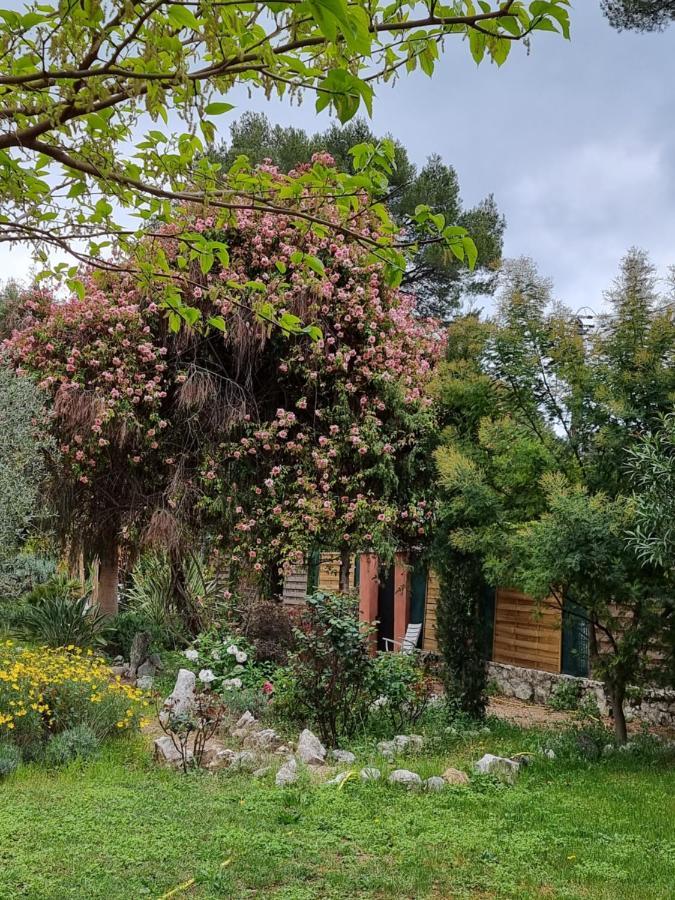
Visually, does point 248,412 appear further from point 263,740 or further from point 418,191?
point 418,191

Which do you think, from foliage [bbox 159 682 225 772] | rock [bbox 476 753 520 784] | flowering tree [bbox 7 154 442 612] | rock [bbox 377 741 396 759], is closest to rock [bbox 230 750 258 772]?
foliage [bbox 159 682 225 772]

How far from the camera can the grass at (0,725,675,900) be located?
4094 mm

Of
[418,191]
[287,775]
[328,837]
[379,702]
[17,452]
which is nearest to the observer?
[328,837]

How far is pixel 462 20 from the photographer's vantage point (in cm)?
241

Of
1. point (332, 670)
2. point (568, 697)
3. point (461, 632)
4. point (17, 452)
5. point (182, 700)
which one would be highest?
point (17, 452)

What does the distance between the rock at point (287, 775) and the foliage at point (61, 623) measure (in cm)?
637

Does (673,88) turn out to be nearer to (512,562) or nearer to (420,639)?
(512,562)

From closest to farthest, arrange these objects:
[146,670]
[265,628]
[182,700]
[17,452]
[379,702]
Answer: [182,700] < [379,702] < [17,452] < [265,628] < [146,670]

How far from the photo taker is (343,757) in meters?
7.05

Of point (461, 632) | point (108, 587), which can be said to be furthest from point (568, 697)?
point (108, 587)

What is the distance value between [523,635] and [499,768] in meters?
5.73

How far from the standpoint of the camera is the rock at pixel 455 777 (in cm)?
612

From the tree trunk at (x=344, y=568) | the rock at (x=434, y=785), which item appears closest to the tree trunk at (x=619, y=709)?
the rock at (x=434, y=785)

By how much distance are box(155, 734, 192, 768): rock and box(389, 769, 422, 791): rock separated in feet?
5.87
